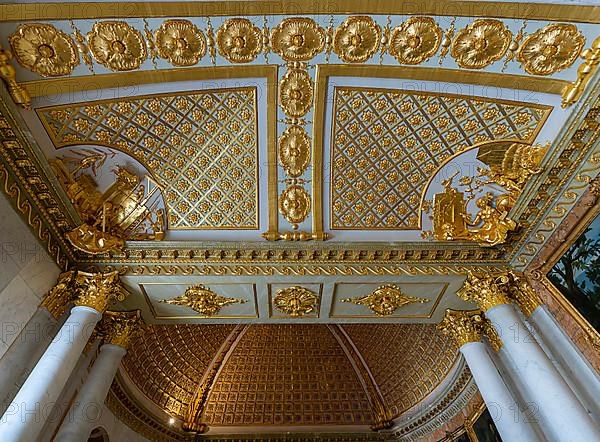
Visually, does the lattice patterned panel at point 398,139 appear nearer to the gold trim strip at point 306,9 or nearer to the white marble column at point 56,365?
the gold trim strip at point 306,9

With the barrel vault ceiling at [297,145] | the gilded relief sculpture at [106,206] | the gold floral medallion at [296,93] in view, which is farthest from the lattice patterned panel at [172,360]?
the gold floral medallion at [296,93]

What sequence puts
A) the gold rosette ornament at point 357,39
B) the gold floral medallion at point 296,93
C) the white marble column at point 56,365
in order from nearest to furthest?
the white marble column at point 56,365, the gold rosette ornament at point 357,39, the gold floral medallion at point 296,93

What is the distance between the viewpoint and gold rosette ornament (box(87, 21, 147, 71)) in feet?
17.3

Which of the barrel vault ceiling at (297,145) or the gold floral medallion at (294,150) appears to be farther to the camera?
the gold floral medallion at (294,150)

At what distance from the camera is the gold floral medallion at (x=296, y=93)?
6.16 metres

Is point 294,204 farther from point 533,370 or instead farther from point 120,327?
point 533,370

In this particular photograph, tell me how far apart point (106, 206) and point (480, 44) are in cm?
664

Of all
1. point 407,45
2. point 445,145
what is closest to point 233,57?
point 407,45

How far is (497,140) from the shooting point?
6.59m

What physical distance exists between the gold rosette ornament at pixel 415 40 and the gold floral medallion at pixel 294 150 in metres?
1.97

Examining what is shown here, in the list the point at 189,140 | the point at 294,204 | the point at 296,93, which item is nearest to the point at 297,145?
the point at 296,93

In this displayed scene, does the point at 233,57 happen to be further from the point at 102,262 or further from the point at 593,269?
the point at 593,269

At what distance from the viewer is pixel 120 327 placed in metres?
7.56

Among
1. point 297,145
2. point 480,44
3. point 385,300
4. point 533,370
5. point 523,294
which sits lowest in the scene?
point 533,370
